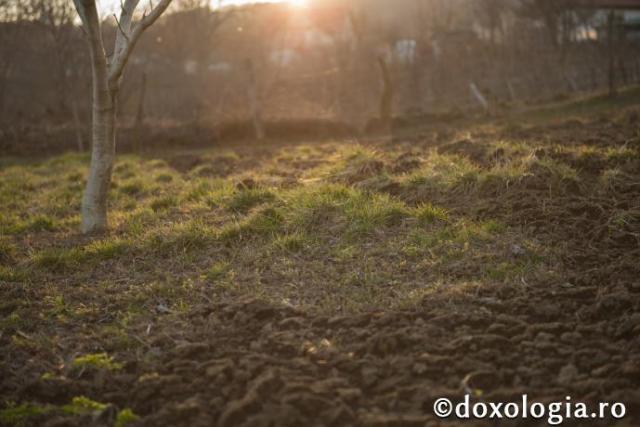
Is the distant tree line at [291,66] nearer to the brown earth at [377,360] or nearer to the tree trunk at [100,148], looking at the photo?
the tree trunk at [100,148]

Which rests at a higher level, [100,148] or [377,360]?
[100,148]

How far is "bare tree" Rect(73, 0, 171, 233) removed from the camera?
6.11 metres

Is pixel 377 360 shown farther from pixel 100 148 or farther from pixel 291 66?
pixel 291 66

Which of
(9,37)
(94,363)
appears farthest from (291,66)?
(94,363)

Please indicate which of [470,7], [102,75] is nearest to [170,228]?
[102,75]

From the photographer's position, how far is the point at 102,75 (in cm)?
625

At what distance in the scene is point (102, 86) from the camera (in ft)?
20.6

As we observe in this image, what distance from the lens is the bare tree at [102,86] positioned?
6109mm

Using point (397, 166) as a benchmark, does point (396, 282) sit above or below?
below

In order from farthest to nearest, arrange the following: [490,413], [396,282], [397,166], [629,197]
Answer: [397,166] < [629,197] < [396,282] < [490,413]

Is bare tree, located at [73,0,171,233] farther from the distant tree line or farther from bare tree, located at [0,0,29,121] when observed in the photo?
bare tree, located at [0,0,29,121]

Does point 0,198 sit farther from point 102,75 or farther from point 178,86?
point 178,86

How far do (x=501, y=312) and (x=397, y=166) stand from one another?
4.16 meters

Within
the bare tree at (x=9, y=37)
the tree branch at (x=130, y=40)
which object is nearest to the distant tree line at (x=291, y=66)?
the bare tree at (x=9, y=37)
